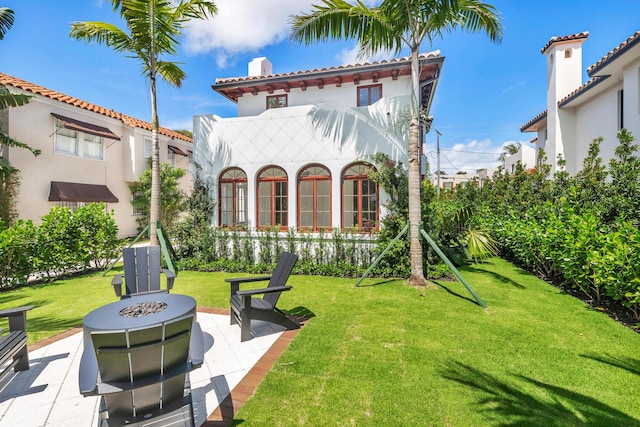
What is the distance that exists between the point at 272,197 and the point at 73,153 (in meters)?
17.3

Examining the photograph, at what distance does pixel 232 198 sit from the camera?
13492 millimetres

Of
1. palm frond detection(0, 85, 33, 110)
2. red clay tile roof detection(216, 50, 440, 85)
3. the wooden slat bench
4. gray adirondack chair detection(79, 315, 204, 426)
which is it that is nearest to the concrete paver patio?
the wooden slat bench

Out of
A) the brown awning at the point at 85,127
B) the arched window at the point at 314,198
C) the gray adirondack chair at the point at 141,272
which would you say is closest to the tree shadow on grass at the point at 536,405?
the gray adirondack chair at the point at 141,272

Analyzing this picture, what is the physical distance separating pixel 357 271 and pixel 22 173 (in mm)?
20559

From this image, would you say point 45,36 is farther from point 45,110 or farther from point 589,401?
point 589,401

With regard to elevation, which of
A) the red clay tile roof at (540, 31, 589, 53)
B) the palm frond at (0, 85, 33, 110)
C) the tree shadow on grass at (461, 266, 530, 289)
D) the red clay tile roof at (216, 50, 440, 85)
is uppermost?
the red clay tile roof at (540, 31, 589, 53)

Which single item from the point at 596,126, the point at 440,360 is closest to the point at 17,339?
the point at 440,360

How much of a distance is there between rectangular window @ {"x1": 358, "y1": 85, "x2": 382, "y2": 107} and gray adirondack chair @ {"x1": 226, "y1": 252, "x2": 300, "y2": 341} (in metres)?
11.4

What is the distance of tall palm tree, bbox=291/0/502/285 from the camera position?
8820mm

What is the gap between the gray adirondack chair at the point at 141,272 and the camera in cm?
679

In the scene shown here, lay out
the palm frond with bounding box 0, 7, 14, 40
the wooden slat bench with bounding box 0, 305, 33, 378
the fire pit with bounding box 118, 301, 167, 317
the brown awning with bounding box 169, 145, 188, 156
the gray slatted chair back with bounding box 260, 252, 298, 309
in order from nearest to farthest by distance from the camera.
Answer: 1. the wooden slat bench with bounding box 0, 305, 33, 378
2. the fire pit with bounding box 118, 301, 167, 317
3. the gray slatted chair back with bounding box 260, 252, 298, 309
4. the palm frond with bounding box 0, 7, 14, 40
5. the brown awning with bounding box 169, 145, 188, 156

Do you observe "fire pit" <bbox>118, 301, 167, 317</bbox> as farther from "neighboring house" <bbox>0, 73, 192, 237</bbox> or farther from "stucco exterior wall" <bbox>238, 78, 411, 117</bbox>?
"neighboring house" <bbox>0, 73, 192, 237</bbox>

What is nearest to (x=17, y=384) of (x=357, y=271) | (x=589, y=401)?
(x=589, y=401)

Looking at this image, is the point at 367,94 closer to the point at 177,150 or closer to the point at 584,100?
the point at 584,100
